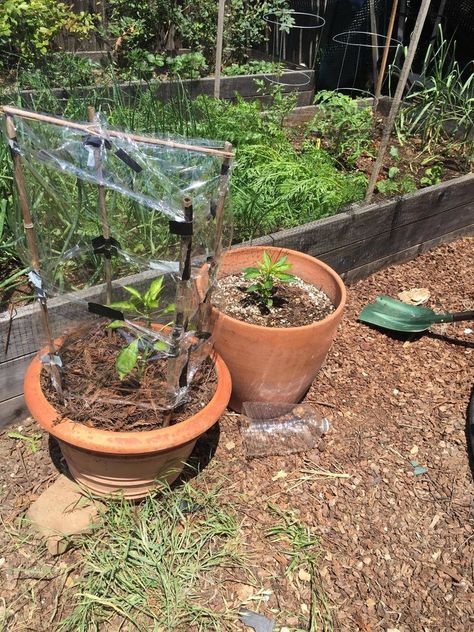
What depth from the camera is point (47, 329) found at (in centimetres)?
165

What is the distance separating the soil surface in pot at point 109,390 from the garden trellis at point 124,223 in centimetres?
5

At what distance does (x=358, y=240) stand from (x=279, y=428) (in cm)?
135

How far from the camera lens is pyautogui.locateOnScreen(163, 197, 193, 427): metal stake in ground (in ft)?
4.25

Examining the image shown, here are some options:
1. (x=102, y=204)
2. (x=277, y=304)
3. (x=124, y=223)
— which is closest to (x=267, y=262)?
(x=277, y=304)

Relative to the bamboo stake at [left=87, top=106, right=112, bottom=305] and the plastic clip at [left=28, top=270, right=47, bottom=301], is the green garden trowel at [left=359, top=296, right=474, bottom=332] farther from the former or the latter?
the plastic clip at [left=28, top=270, right=47, bottom=301]

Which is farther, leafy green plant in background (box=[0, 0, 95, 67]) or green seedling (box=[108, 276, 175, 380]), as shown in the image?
leafy green plant in background (box=[0, 0, 95, 67])

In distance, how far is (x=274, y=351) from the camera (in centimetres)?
204

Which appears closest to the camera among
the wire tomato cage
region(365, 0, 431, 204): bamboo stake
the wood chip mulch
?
the wood chip mulch

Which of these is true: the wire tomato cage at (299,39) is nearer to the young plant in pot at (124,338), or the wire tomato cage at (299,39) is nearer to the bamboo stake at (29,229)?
the young plant in pot at (124,338)

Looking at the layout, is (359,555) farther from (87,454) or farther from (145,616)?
(87,454)

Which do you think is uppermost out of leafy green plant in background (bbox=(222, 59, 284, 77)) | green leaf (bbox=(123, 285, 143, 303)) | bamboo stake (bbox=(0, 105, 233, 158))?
bamboo stake (bbox=(0, 105, 233, 158))

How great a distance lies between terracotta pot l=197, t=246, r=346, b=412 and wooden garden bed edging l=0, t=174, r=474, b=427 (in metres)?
0.41

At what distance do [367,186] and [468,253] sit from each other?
3.44 feet

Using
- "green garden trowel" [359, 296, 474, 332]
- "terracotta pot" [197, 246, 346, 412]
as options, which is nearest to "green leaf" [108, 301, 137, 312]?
"terracotta pot" [197, 246, 346, 412]
